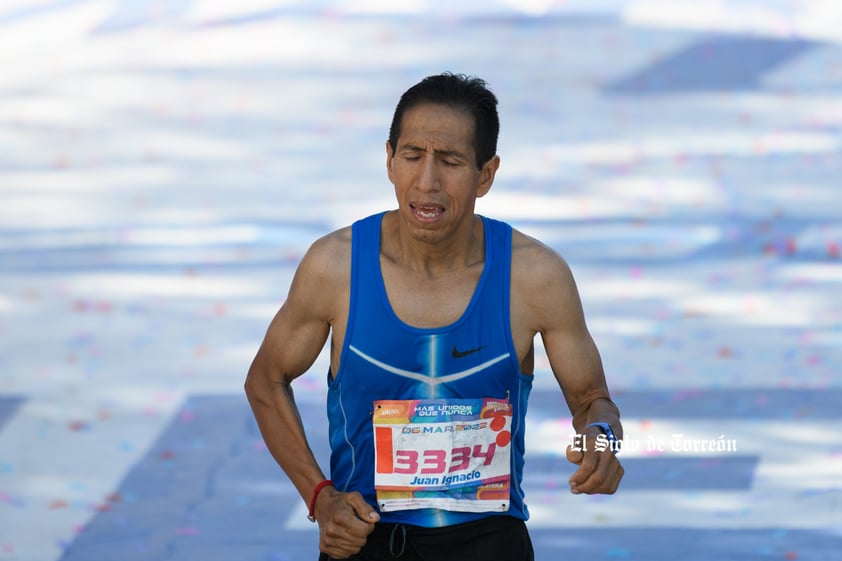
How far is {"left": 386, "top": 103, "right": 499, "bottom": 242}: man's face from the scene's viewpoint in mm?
3180

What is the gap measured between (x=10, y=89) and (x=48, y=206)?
3556 mm

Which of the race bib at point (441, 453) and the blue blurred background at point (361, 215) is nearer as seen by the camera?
the race bib at point (441, 453)

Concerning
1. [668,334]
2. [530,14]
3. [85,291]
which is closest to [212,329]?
[85,291]

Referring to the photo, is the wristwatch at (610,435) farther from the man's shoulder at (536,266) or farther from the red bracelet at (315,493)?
the red bracelet at (315,493)

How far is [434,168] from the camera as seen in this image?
3.17m

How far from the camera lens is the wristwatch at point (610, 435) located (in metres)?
3.14

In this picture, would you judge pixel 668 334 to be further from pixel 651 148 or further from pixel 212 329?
pixel 651 148

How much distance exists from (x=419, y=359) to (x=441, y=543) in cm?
39

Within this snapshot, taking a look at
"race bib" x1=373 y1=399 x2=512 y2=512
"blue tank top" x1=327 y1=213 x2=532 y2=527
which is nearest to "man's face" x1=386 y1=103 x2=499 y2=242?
"blue tank top" x1=327 y1=213 x2=532 y2=527

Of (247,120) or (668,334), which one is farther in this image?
(247,120)

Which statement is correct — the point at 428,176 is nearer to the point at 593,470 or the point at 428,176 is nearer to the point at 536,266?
the point at 536,266

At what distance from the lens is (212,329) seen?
732 centimetres

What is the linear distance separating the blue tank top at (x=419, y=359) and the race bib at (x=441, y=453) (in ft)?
0.07

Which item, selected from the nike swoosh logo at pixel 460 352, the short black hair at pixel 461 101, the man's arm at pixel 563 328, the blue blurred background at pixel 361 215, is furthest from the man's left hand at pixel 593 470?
the blue blurred background at pixel 361 215
